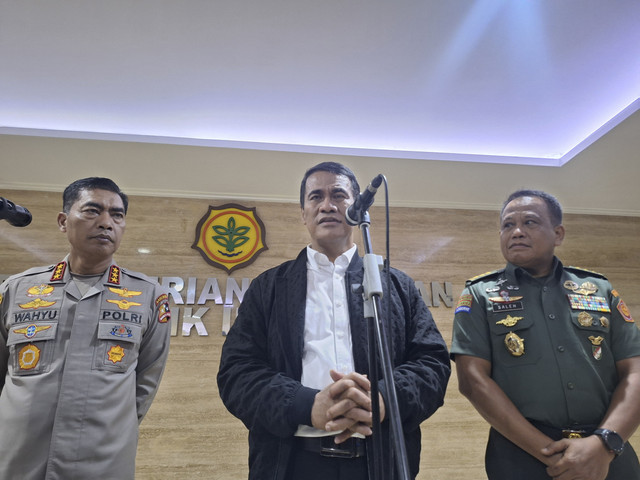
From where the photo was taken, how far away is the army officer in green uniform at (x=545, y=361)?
1.48 meters

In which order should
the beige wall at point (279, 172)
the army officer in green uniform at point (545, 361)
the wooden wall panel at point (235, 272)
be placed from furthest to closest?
the beige wall at point (279, 172)
the wooden wall panel at point (235, 272)
the army officer in green uniform at point (545, 361)

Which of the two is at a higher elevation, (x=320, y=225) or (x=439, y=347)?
(x=320, y=225)

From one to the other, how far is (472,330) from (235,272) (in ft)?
7.07

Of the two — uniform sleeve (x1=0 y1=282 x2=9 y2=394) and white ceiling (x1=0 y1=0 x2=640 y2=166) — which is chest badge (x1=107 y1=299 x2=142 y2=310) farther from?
white ceiling (x1=0 y1=0 x2=640 y2=166)

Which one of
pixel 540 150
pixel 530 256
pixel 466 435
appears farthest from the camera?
pixel 540 150

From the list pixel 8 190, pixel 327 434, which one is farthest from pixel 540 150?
pixel 8 190

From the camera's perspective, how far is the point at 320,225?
158 cm

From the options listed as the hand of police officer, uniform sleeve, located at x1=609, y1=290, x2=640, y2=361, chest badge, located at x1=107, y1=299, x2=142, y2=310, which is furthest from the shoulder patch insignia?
uniform sleeve, located at x1=609, y1=290, x2=640, y2=361

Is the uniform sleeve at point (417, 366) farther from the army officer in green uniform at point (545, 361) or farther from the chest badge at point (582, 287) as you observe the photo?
the chest badge at point (582, 287)

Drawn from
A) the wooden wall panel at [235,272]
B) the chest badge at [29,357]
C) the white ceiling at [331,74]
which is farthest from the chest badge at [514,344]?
the wooden wall panel at [235,272]

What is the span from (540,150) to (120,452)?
135 inches

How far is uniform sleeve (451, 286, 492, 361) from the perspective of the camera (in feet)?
5.57

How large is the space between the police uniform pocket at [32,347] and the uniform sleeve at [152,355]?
339 mm

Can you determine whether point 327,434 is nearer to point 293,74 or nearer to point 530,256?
point 530,256
